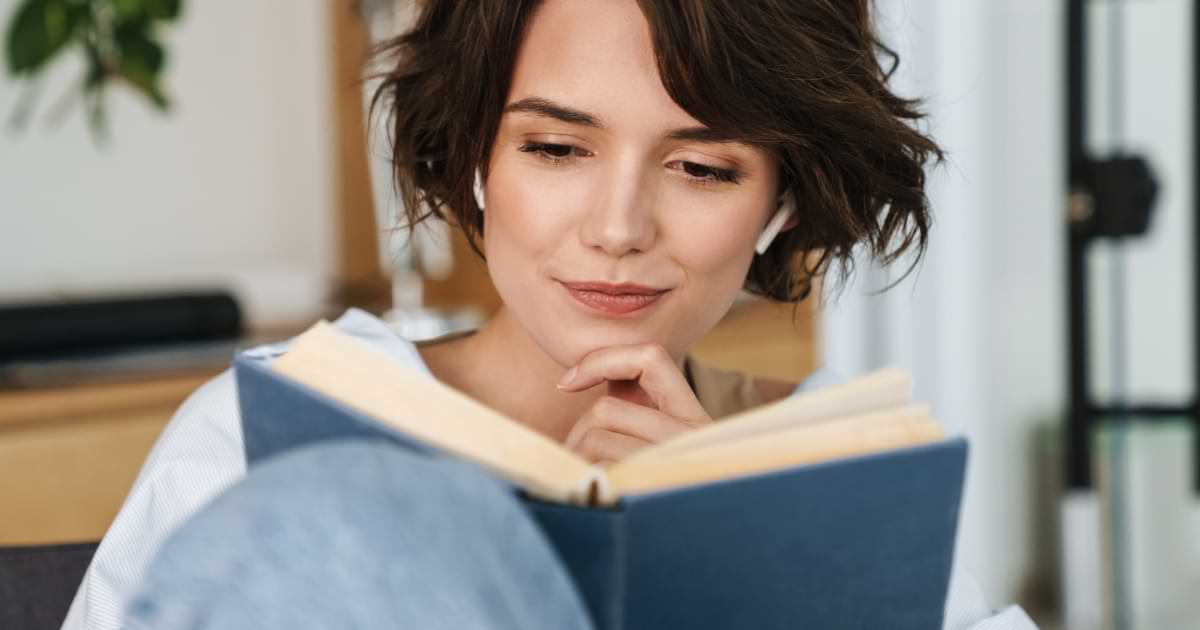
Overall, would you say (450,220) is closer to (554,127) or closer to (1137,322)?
(554,127)

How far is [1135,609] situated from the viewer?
288cm

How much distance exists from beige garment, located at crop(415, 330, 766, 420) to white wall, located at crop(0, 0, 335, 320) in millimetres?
1183

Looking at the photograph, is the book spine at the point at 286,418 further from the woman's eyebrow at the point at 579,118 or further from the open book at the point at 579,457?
the woman's eyebrow at the point at 579,118

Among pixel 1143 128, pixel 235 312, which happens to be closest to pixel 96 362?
pixel 235 312

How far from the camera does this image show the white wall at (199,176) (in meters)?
2.29

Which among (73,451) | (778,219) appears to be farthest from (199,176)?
(778,219)

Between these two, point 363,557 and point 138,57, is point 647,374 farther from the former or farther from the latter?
point 138,57

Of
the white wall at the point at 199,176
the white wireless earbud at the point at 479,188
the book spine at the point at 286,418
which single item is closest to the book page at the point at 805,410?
the book spine at the point at 286,418

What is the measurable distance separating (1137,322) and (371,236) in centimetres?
162

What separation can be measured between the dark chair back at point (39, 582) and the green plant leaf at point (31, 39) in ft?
3.10

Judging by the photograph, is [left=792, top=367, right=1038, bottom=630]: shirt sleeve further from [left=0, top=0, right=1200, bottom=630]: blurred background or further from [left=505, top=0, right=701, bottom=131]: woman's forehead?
[left=0, top=0, right=1200, bottom=630]: blurred background

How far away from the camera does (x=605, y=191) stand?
3.41 feet

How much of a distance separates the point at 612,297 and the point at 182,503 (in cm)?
36

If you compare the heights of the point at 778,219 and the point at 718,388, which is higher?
the point at 778,219
